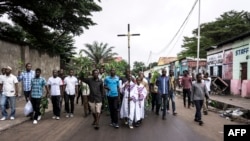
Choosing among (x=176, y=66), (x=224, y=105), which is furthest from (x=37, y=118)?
(x=176, y=66)

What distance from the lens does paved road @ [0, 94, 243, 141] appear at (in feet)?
29.3

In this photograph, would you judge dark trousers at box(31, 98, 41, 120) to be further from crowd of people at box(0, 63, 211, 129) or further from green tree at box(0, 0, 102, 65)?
green tree at box(0, 0, 102, 65)

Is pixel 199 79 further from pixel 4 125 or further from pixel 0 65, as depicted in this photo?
pixel 0 65

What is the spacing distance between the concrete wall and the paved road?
328cm

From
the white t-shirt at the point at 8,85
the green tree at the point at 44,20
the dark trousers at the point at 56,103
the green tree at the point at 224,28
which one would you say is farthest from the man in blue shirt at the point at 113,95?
the green tree at the point at 224,28

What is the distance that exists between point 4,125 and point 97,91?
2993 millimetres

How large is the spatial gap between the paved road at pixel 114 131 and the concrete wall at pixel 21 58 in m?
3.28

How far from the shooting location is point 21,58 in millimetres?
19656

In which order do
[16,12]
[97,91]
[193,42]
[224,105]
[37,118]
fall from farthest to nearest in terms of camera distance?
[193,42]
[16,12]
[224,105]
[37,118]
[97,91]

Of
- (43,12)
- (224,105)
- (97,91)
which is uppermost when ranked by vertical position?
(43,12)

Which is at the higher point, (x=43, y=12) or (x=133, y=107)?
(x=43, y=12)

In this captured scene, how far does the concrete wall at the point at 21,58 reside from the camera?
1700 centimetres

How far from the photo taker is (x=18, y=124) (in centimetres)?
1116

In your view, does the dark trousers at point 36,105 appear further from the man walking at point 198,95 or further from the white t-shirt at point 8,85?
the man walking at point 198,95
